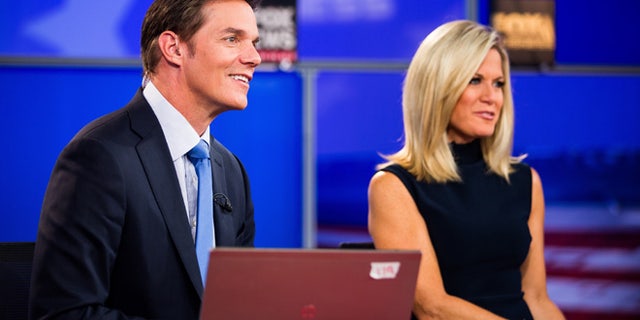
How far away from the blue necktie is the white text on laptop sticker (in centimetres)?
49

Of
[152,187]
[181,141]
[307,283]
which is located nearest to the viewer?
[307,283]

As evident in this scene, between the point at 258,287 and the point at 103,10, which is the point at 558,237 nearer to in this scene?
the point at 103,10

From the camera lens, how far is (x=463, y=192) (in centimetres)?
258

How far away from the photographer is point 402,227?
96.1 inches

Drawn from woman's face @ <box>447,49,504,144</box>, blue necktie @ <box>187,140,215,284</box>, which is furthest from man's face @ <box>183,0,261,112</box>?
woman's face @ <box>447,49,504,144</box>

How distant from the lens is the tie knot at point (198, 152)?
1964 mm

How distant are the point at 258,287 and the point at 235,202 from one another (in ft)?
2.22

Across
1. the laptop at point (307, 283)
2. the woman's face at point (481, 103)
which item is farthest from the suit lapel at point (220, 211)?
the woman's face at point (481, 103)

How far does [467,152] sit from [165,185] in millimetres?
1142

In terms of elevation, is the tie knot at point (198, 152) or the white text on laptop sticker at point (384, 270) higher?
the tie knot at point (198, 152)

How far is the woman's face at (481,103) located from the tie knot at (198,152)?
909mm

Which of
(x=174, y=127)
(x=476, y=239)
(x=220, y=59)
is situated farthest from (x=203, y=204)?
(x=476, y=239)

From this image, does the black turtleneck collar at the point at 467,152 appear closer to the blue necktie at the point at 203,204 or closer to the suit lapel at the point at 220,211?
the suit lapel at the point at 220,211

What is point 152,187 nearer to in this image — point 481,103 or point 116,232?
point 116,232
